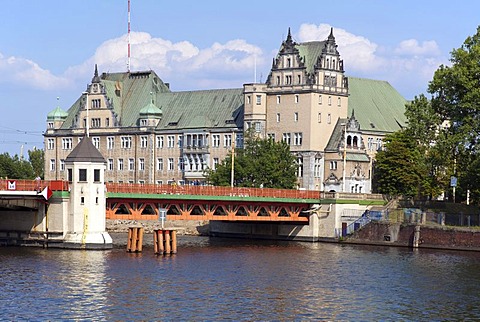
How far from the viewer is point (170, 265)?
322 feet

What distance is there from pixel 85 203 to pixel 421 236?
3558 centimetres

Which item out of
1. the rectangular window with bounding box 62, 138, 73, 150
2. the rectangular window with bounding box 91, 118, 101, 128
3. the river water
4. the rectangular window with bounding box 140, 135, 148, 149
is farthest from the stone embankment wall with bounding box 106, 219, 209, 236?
the rectangular window with bounding box 62, 138, 73, 150

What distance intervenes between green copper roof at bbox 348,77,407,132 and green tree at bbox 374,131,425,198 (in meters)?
18.2

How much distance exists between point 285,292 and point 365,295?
539cm

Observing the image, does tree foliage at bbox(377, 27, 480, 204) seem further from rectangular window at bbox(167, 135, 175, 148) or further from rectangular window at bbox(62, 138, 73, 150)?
rectangular window at bbox(62, 138, 73, 150)

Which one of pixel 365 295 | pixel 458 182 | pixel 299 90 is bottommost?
pixel 365 295

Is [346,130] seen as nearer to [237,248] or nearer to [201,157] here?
[201,157]

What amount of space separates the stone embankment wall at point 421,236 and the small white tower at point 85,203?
32.3 metres

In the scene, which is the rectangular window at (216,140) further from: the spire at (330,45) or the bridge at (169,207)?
the bridge at (169,207)

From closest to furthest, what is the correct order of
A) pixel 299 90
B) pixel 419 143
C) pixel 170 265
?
pixel 170 265 < pixel 419 143 < pixel 299 90

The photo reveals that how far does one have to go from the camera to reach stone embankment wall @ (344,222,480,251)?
392 ft

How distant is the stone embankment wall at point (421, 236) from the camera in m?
119

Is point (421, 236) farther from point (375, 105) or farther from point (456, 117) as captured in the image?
point (375, 105)

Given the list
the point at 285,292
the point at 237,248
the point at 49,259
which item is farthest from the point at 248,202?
the point at 285,292
